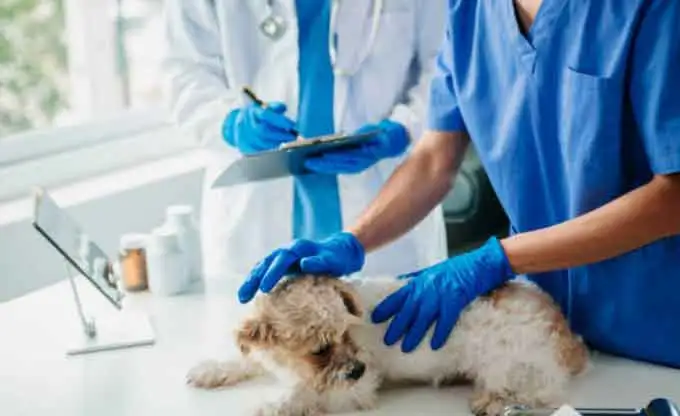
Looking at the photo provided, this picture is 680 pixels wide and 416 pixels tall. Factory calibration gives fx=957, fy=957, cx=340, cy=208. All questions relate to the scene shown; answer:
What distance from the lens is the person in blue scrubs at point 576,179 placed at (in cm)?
125

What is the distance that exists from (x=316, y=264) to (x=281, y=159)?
0.46 m

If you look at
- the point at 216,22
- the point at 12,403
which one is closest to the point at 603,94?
the point at 12,403

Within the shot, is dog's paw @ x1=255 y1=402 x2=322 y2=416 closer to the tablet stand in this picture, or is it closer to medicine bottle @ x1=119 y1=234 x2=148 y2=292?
the tablet stand

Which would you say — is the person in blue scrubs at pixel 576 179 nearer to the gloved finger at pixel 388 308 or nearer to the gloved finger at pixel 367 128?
the gloved finger at pixel 388 308

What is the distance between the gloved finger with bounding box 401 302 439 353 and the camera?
4.17ft

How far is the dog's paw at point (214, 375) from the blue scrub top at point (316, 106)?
2.29 ft

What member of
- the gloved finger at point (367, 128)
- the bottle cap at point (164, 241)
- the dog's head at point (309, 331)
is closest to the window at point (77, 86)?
the gloved finger at point (367, 128)

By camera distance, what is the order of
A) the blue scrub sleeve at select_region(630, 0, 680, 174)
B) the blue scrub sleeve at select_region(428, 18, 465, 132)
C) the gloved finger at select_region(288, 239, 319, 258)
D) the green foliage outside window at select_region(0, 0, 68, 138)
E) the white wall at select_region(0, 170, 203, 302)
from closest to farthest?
the blue scrub sleeve at select_region(630, 0, 680, 174)
the gloved finger at select_region(288, 239, 319, 258)
the blue scrub sleeve at select_region(428, 18, 465, 132)
the white wall at select_region(0, 170, 203, 302)
the green foliage outside window at select_region(0, 0, 68, 138)

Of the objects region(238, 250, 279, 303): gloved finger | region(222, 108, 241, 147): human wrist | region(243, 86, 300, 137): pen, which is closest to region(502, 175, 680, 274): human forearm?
region(238, 250, 279, 303): gloved finger

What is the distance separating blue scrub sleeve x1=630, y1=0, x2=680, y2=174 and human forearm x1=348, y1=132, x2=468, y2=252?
0.43m

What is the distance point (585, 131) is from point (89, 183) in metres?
1.78

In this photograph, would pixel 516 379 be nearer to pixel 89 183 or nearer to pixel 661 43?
pixel 661 43

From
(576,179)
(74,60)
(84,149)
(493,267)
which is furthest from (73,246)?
(74,60)

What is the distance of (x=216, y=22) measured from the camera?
2100 mm
